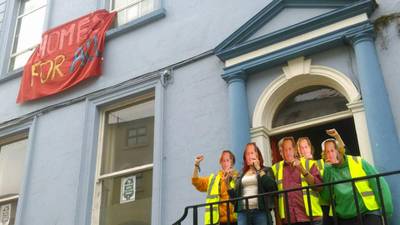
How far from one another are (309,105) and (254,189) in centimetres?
198

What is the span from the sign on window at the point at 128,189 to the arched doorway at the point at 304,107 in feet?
6.63

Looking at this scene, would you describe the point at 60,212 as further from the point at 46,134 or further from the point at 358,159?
the point at 358,159

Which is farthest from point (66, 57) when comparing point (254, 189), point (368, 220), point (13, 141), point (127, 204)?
point (368, 220)

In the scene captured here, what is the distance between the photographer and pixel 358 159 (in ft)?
15.4

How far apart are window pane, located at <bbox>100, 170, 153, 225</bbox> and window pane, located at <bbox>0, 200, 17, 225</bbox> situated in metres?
1.93

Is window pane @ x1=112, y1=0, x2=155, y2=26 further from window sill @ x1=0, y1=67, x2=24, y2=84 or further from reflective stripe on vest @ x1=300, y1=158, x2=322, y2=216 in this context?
reflective stripe on vest @ x1=300, y1=158, x2=322, y2=216

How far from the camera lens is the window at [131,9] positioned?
28.3 ft

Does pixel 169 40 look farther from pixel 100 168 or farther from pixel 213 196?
pixel 213 196

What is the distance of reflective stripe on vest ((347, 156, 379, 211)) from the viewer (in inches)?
176

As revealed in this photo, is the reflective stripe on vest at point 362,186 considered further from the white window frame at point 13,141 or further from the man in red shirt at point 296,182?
the white window frame at point 13,141

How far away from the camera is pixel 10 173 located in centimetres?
896

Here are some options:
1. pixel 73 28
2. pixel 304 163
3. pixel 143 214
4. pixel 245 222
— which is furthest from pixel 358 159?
pixel 73 28

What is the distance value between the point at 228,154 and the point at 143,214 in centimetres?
230

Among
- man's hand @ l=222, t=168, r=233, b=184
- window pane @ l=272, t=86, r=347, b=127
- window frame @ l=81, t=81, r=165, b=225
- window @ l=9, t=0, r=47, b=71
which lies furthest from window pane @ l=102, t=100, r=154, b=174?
window @ l=9, t=0, r=47, b=71
